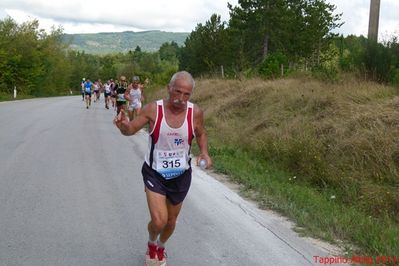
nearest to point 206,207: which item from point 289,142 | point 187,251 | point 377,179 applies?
point 187,251

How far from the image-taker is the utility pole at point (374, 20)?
14.0 metres

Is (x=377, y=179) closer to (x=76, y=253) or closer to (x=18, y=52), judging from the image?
(x=76, y=253)

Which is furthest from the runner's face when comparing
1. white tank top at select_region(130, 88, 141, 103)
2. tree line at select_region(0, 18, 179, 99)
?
tree line at select_region(0, 18, 179, 99)

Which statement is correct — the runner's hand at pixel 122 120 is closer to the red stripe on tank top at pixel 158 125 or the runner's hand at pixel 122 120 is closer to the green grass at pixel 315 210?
the red stripe on tank top at pixel 158 125

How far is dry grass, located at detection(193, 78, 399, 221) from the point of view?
780 cm

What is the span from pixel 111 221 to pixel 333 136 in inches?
211

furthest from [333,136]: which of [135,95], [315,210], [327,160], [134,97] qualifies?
[135,95]

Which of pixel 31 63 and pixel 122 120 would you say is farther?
pixel 31 63

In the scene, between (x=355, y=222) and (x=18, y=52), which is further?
(x=18, y=52)

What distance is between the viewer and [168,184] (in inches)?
169

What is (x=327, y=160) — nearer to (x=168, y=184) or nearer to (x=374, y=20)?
(x=168, y=184)

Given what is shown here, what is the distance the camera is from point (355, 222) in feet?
19.8

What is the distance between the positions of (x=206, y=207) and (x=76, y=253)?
7.71 ft

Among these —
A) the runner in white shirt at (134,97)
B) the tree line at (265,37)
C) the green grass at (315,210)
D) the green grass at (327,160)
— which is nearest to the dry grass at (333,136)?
the green grass at (327,160)
